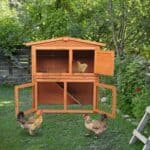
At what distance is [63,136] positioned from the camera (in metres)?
6.61

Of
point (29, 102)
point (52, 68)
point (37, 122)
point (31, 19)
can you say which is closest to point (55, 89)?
point (52, 68)

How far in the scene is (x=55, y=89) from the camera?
8227mm

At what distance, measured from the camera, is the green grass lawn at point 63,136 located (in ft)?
20.0

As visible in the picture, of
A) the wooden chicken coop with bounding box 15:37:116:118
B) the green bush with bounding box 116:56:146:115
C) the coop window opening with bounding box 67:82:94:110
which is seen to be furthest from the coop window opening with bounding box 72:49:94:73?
the green bush with bounding box 116:56:146:115

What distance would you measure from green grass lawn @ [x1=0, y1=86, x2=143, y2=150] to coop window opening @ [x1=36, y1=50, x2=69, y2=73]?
0.86 m

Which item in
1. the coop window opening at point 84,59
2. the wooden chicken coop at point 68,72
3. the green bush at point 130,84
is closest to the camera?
the wooden chicken coop at point 68,72

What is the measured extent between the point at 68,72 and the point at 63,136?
1.50 meters

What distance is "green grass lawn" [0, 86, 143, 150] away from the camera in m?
6.10

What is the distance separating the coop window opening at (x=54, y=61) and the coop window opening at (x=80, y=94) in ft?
1.07

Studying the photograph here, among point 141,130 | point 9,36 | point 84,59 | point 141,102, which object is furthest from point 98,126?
point 9,36

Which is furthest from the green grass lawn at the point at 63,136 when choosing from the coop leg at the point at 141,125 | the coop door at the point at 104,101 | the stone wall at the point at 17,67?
A: the stone wall at the point at 17,67

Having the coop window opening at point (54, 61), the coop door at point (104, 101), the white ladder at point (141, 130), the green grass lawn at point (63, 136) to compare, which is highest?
the coop window opening at point (54, 61)

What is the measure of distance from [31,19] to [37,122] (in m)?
6.46

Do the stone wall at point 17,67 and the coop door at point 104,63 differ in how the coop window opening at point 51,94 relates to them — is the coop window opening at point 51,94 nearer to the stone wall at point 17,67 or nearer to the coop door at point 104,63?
the coop door at point 104,63
